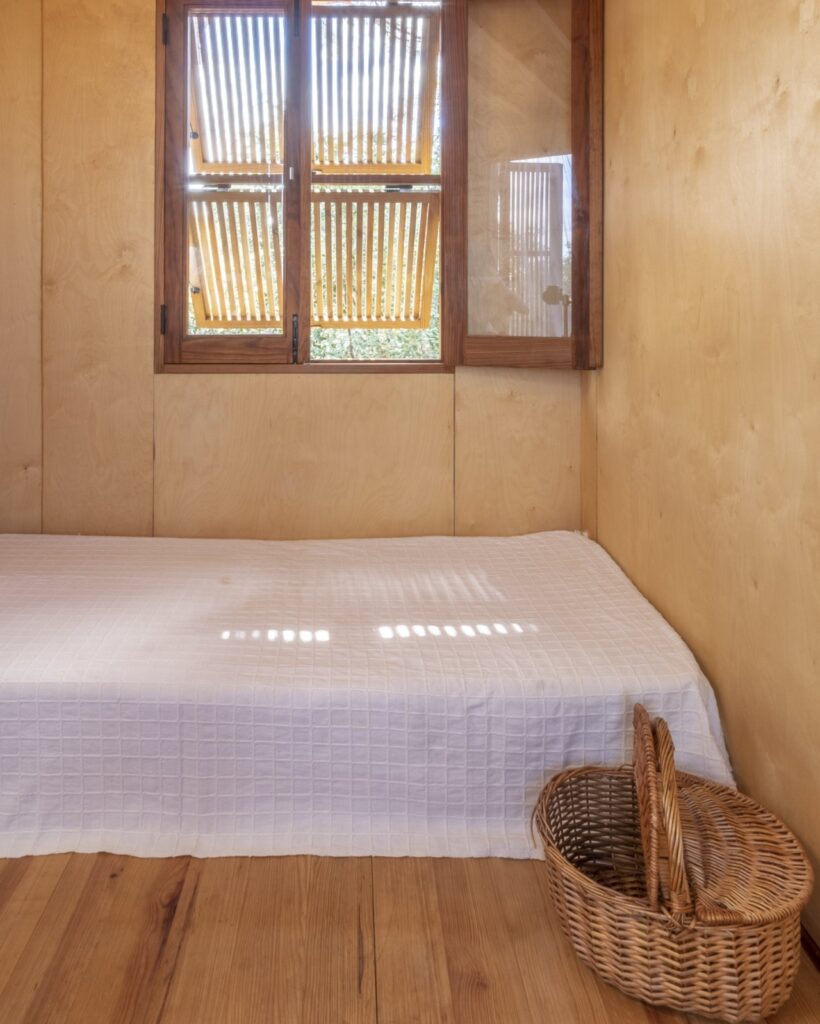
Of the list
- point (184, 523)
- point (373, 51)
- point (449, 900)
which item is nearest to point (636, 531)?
point (449, 900)

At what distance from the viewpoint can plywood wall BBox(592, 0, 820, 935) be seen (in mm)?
1572

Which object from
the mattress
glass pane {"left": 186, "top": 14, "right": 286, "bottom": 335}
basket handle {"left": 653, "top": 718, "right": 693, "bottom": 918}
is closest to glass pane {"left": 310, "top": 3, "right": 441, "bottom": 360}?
glass pane {"left": 186, "top": 14, "right": 286, "bottom": 335}

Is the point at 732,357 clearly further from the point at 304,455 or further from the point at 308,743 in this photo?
the point at 304,455

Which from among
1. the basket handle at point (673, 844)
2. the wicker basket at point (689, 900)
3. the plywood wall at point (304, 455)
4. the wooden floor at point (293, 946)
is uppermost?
the plywood wall at point (304, 455)

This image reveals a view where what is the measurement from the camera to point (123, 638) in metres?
2.04

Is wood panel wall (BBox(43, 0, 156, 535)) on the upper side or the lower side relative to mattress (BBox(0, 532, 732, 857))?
upper

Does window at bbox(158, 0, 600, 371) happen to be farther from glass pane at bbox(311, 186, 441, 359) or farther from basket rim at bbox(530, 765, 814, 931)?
basket rim at bbox(530, 765, 814, 931)

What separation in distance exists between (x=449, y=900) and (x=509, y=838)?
22cm

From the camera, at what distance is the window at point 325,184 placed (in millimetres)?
2959

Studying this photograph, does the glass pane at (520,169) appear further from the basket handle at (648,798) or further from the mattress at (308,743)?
the basket handle at (648,798)

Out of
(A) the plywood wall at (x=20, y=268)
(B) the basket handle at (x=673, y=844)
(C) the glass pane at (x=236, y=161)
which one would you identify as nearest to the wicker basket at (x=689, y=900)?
(B) the basket handle at (x=673, y=844)

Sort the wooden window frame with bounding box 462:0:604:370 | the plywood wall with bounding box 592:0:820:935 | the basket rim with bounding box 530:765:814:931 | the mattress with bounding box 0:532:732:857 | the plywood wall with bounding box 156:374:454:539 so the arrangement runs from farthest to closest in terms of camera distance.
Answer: the plywood wall with bounding box 156:374:454:539, the wooden window frame with bounding box 462:0:604:370, the mattress with bounding box 0:532:732:857, the plywood wall with bounding box 592:0:820:935, the basket rim with bounding box 530:765:814:931

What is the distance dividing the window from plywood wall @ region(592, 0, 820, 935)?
1.40 feet

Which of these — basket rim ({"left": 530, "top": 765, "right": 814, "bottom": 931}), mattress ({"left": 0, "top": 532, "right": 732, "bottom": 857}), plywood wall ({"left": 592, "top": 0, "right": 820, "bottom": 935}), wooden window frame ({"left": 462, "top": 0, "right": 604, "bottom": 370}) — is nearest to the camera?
basket rim ({"left": 530, "top": 765, "right": 814, "bottom": 931})
